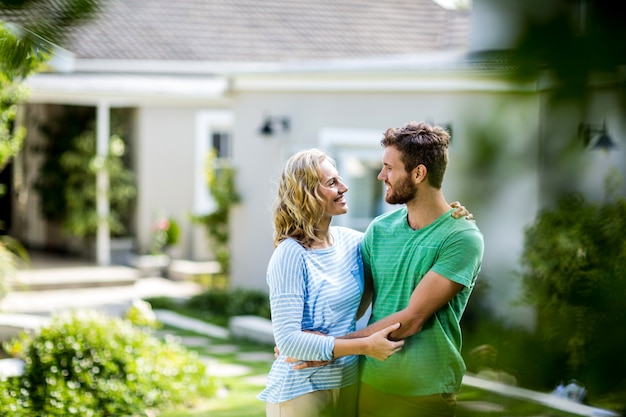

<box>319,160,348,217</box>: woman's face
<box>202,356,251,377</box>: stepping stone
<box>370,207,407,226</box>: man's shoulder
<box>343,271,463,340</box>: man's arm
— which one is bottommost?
<box>202,356,251,377</box>: stepping stone

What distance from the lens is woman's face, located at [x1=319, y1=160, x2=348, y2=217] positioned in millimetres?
3193

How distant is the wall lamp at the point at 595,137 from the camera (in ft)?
2.41

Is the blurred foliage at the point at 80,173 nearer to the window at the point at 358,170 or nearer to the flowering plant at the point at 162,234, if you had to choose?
the flowering plant at the point at 162,234

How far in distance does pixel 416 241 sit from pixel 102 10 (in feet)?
6.43

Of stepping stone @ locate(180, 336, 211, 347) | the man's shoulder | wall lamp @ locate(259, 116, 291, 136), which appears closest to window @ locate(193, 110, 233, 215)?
wall lamp @ locate(259, 116, 291, 136)

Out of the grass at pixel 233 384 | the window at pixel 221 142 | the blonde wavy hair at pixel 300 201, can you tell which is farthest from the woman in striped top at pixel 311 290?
the window at pixel 221 142

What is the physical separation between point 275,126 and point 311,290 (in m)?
9.17

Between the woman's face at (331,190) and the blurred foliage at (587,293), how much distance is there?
2310mm

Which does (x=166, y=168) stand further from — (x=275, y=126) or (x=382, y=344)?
(x=382, y=344)

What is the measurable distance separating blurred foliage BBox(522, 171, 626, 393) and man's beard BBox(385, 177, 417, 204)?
5.83 ft

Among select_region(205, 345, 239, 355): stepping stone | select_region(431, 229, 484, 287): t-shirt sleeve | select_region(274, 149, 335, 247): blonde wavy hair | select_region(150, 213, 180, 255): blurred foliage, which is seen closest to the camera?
select_region(431, 229, 484, 287): t-shirt sleeve

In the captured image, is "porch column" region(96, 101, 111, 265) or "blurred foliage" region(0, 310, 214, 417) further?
"porch column" region(96, 101, 111, 265)

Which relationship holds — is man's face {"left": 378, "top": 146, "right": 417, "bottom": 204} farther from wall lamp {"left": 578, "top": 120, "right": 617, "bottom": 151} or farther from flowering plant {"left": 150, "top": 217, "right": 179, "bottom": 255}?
flowering plant {"left": 150, "top": 217, "right": 179, "bottom": 255}

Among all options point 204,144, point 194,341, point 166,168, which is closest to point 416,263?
point 194,341
